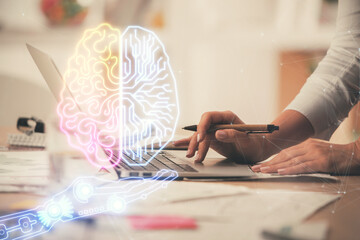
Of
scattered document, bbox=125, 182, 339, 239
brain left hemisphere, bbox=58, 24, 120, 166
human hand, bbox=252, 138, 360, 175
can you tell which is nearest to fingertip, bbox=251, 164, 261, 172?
human hand, bbox=252, 138, 360, 175

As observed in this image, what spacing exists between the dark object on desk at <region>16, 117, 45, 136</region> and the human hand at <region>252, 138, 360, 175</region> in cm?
49

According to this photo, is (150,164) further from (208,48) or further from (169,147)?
(208,48)

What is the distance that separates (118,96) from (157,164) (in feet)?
0.45

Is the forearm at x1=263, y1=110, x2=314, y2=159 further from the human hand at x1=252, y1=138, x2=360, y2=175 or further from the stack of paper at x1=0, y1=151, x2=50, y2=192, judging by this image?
the stack of paper at x1=0, y1=151, x2=50, y2=192

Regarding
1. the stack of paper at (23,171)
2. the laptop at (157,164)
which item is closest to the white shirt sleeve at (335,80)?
the laptop at (157,164)

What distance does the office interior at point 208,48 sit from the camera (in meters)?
0.60

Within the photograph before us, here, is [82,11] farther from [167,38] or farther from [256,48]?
[256,48]

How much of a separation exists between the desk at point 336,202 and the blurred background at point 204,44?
0.16m

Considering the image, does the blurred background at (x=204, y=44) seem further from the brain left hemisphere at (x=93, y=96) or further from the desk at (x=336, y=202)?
the desk at (x=336, y=202)

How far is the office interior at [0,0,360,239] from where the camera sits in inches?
23.5

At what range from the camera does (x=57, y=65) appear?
581mm

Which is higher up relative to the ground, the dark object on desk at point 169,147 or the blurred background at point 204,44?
the blurred background at point 204,44

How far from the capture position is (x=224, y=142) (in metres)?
0.71

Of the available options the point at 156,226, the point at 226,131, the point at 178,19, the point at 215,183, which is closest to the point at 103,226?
the point at 156,226
